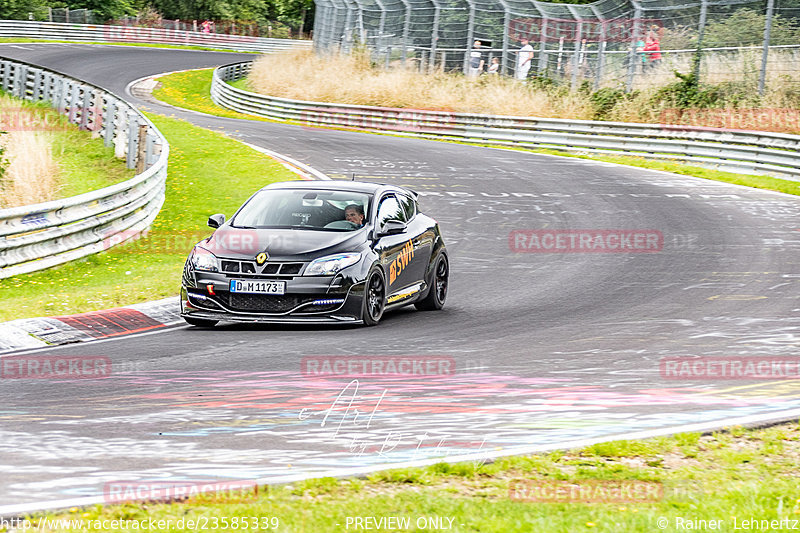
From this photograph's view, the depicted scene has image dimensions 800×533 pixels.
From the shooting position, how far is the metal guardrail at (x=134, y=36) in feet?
229

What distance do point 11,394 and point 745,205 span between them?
16863 millimetres

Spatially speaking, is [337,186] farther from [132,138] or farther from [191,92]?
[191,92]

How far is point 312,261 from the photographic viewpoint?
10945 millimetres

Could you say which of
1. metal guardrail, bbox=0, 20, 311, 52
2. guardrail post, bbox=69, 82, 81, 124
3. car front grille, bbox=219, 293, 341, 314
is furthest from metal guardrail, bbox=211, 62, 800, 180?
metal guardrail, bbox=0, 20, 311, 52

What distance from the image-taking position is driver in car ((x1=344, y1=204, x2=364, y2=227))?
11867 mm

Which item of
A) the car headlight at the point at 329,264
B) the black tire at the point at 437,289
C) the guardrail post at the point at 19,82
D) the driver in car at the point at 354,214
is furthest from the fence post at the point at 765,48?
the car headlight at the point at 329,264

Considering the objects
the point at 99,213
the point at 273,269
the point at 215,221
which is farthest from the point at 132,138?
the point at 273,269

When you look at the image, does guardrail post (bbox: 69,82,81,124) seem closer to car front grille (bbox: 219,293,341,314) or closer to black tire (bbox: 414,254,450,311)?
black tire (bbox: 414,254,450,311)

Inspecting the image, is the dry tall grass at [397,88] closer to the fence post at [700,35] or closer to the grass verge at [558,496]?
the fence post at [700,35]

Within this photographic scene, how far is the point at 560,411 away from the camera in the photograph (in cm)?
725

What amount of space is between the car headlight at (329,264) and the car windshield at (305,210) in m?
0.70

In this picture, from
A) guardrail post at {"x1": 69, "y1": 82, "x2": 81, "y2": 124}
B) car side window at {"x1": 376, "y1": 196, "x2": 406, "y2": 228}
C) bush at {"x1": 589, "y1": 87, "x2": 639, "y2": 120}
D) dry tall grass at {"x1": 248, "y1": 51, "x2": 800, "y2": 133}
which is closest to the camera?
car side window at {"x1": 376, "y1": 196, "x2": 406, "y2": 228}

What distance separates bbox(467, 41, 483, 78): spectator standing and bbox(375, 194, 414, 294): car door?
29.0m

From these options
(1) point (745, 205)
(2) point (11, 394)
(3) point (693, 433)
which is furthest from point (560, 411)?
(1) point (745, 205)
